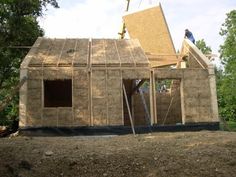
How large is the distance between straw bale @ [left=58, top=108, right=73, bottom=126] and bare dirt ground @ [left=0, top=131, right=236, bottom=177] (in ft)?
17.2

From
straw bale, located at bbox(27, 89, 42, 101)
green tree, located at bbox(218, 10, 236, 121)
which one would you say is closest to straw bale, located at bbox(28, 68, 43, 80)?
straw bale, located at bbox(27, 89, 42, 101)

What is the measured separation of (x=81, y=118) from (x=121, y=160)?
7096mm

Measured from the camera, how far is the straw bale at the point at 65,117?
1534 cm

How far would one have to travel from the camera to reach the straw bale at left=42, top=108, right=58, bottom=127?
1530 cm

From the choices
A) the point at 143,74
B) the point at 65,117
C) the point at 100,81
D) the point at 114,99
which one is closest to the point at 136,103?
the point at 143,74

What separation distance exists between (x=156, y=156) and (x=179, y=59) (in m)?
10.7

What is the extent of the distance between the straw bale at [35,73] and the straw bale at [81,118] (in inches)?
79.6

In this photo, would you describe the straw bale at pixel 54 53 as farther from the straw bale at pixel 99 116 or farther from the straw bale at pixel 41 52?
the straw bale at pixel 99 116

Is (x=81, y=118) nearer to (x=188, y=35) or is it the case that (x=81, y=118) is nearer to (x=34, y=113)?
(x=34, y=113)

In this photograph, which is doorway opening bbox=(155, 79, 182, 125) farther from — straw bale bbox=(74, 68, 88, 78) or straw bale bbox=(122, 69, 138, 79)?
straw bale bbox=(74, 68, 88, 78)

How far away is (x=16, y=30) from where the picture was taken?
2075 cm

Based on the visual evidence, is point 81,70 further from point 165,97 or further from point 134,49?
point 165,97

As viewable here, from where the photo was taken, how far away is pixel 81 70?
15820 mm

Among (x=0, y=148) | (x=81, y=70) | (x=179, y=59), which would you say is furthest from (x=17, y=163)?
(x=179, y=59)
